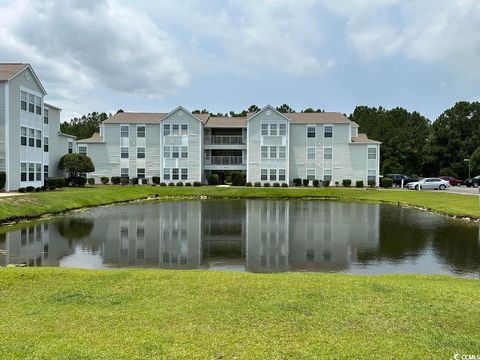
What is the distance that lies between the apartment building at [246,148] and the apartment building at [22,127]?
18802 millimetres

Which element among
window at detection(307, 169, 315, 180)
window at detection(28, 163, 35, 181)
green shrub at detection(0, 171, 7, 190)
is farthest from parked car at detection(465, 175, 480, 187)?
green shrub at detection(0, 171, 7, 190)

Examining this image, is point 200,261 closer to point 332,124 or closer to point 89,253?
point 89,253

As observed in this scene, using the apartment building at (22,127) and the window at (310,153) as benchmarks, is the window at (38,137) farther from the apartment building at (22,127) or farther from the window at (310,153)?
the window at (310,153)

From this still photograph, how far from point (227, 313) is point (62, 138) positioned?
53378 millimetres

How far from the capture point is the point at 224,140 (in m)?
67.7

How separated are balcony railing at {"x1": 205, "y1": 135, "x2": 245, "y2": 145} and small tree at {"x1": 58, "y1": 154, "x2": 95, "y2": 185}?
1959cm

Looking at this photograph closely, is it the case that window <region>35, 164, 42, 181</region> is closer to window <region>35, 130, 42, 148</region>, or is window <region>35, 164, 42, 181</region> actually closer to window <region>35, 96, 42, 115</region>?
window <region>35, 130, 42, 148</region>

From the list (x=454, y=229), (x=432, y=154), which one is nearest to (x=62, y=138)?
(x=454, y=229)

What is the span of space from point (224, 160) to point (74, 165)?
2239 cm

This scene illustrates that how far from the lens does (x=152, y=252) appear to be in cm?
1730

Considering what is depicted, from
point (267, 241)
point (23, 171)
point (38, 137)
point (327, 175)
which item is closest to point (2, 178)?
point (23, 171)

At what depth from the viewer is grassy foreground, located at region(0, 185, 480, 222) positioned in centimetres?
2867

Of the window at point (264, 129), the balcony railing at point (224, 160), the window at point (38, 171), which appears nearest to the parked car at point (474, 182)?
the window at point (264, 129)

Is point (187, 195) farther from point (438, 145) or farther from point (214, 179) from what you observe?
point (438, 145)
